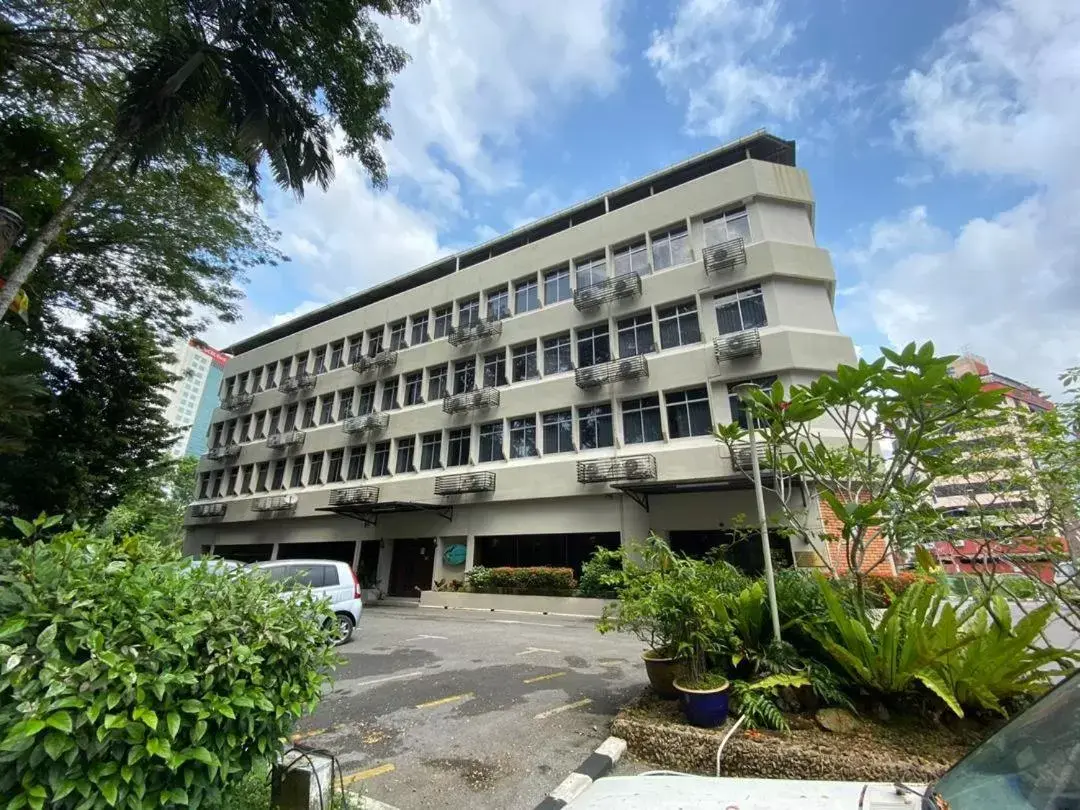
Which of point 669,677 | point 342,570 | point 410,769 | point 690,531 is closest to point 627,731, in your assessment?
point 669,677

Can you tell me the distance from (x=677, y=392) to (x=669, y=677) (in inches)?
486

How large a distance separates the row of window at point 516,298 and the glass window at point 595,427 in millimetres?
5232

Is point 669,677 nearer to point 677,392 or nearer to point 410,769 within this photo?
point 410,769

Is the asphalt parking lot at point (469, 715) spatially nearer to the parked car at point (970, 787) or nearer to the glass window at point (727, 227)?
the parked car at point (970, 787)

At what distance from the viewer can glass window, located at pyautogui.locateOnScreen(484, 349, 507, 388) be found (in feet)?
66.8

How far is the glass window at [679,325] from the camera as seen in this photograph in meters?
16.7

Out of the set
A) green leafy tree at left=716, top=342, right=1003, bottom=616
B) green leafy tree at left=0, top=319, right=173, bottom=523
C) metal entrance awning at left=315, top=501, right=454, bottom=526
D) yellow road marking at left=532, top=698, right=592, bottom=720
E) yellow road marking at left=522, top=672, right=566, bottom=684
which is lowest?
yellow road marking at left=532, top=698, right=592, bottom=720

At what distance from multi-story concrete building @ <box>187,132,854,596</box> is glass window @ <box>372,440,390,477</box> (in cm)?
10

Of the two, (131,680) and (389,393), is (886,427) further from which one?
(389,393)

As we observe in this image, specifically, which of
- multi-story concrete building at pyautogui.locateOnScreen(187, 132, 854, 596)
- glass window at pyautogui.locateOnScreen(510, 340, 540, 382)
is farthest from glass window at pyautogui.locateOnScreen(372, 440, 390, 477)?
glass window at pyautogui.locateOnScreen(510, 340, 540, 382)

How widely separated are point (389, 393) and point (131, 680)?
2247 cm

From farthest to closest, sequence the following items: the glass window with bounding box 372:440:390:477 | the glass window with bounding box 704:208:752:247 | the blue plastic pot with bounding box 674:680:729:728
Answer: the glass window with bounding box 372:440:390:477, the glass window with bounding box 704:208:752:247, the blue plastic pot with bounding box 674:680:729:728

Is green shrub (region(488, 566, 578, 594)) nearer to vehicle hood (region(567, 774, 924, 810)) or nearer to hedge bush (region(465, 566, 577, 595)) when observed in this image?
hedge bush (region(465, 566, 577, 595))

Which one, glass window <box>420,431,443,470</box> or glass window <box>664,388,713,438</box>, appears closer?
glass window <box>664,388,713,438</box>
